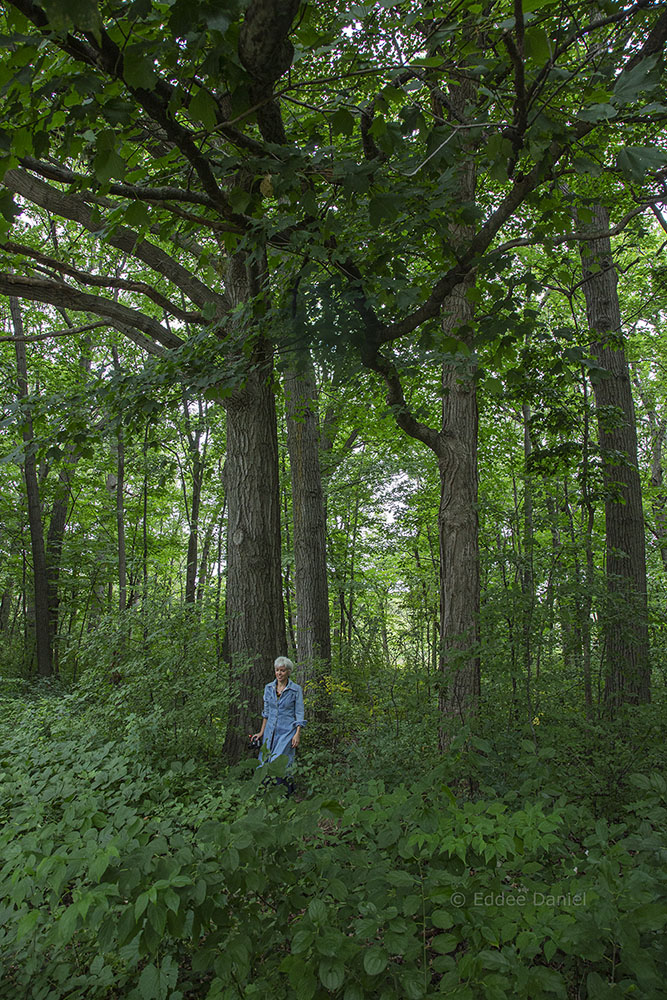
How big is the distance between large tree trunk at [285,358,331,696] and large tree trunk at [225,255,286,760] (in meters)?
2.45

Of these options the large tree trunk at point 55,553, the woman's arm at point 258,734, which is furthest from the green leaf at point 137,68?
the large tree trunk at point 55,553

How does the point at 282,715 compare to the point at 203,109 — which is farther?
the point at 282,715

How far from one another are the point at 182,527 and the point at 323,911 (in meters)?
18.9

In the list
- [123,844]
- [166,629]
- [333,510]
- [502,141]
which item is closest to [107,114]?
[502,141]

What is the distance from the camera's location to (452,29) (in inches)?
85.0

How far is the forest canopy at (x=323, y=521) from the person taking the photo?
76.9 inches

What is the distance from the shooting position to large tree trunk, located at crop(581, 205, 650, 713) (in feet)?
17.9

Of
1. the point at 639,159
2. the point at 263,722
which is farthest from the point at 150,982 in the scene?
the point at 263,722

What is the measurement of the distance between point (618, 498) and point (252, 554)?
4.60 meters

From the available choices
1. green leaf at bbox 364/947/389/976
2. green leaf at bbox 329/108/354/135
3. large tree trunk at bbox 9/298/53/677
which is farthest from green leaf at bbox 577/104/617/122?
large tree trunk at bbox 9/298/53/677

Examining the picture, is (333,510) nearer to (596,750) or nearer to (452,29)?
(596,750)

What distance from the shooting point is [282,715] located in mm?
5730

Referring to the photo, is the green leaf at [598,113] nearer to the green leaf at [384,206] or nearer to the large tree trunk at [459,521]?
the green leaf at [384,206]

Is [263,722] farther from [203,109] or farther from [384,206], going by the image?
[203,109]
